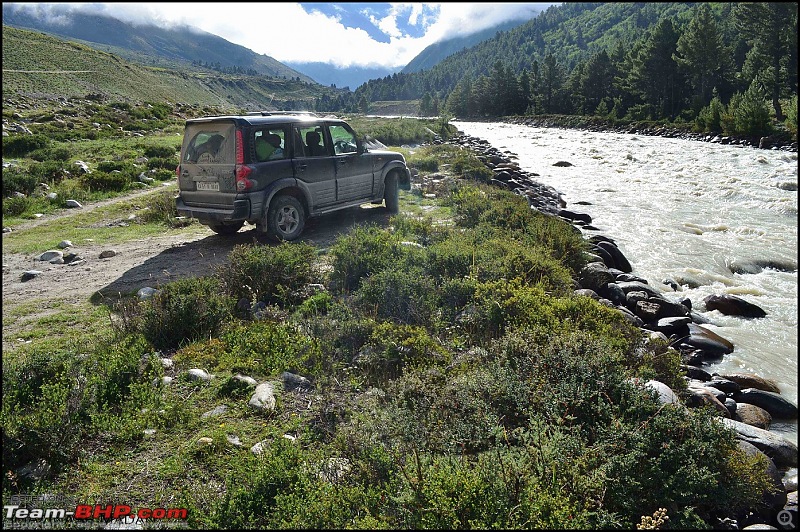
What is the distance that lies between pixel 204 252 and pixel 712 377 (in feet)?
27.6

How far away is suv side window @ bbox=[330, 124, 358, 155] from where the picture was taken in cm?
1024

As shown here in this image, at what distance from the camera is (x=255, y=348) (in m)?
5.20

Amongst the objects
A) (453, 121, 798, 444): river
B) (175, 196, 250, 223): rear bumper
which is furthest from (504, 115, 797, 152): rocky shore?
(175, 196, 250, 223): rear bumper

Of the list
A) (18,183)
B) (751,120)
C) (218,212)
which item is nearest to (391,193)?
(218,212)

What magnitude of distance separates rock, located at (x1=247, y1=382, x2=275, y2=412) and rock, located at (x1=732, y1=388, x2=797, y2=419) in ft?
16.6

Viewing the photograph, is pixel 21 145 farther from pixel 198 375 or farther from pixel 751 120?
pixel 751 120

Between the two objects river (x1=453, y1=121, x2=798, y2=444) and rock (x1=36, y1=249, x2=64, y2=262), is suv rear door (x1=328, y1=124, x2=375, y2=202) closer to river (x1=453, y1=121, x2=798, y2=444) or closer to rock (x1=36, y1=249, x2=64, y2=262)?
rock (x1=36, y1=249, x2=64, y2=262)

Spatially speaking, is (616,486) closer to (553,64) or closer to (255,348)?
(255,348)

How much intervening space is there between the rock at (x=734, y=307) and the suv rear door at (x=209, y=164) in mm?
8694

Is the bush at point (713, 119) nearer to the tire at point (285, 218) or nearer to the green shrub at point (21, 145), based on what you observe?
the tire at point (285, 218)

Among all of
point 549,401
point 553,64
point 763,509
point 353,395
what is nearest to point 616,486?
point 549,401

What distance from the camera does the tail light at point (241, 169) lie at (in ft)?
27.7

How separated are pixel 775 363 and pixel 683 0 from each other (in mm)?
219582

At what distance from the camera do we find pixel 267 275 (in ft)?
22.2
